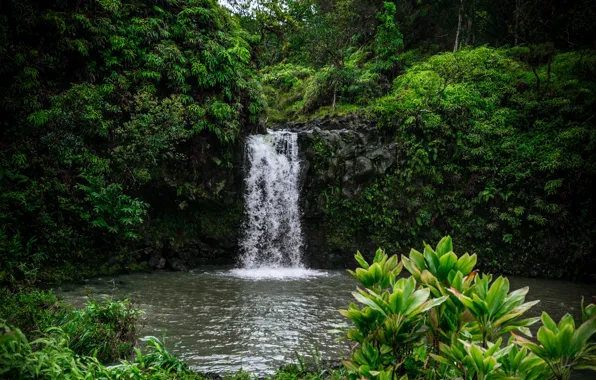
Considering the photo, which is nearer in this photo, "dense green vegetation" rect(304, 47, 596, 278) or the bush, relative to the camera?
the bush

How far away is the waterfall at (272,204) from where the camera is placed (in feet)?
40.7

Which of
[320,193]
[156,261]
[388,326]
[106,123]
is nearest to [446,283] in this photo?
[388,326]

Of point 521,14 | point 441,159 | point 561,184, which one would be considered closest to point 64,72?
point 441,159

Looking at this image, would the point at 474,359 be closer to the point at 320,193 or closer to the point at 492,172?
the point at 320,193

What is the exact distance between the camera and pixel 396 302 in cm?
171

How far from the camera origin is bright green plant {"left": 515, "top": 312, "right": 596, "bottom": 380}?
1.45 metres

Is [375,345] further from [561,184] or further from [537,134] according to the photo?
[537,134]

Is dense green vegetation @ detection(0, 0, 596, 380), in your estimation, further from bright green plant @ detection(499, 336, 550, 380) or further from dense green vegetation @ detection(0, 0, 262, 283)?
bright green plant @ detection(499, 336, 550, 380)

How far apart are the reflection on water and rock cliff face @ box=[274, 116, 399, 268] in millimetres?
1358

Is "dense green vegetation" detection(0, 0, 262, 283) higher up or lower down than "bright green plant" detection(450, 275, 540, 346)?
higher up

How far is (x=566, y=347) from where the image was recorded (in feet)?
4.81

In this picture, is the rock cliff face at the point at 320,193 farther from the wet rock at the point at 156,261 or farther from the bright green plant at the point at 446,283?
the bright green plant at the point at 446,283

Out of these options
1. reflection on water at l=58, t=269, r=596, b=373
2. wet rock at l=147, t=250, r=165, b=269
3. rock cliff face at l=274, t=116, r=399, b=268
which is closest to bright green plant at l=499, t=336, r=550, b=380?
reflection on water at l=58, t=269, r=596, b=373

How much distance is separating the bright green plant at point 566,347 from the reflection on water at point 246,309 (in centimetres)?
219
